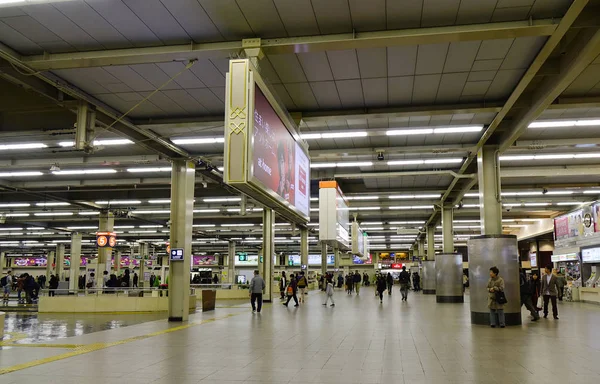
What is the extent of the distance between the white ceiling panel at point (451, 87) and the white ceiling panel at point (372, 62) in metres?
1.40

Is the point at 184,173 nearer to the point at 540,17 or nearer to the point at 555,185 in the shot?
the point at 540,17

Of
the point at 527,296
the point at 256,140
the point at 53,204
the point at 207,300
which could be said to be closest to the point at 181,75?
the point at 256,140

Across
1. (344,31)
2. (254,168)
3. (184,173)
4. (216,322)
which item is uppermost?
(344,31)

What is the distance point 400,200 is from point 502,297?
1507 centimetres

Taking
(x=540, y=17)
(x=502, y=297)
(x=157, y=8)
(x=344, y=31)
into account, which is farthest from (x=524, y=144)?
(x=157, y=8)

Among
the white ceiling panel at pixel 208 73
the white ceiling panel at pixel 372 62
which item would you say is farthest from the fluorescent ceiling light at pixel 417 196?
the white ceiling panel at pixel 208 73

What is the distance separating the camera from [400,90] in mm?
11531

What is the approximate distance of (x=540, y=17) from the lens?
328 inches

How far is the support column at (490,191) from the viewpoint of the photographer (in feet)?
51.3

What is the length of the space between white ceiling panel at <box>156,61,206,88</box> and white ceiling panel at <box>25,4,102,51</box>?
131cm

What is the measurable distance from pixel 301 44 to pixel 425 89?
12.5ft

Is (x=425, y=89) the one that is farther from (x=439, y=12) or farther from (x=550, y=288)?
(x=550, y=288)

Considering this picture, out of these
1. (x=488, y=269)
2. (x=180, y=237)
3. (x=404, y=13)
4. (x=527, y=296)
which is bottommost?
(x=527, y=296)

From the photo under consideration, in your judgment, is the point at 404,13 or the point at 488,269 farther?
the point at 488,269
